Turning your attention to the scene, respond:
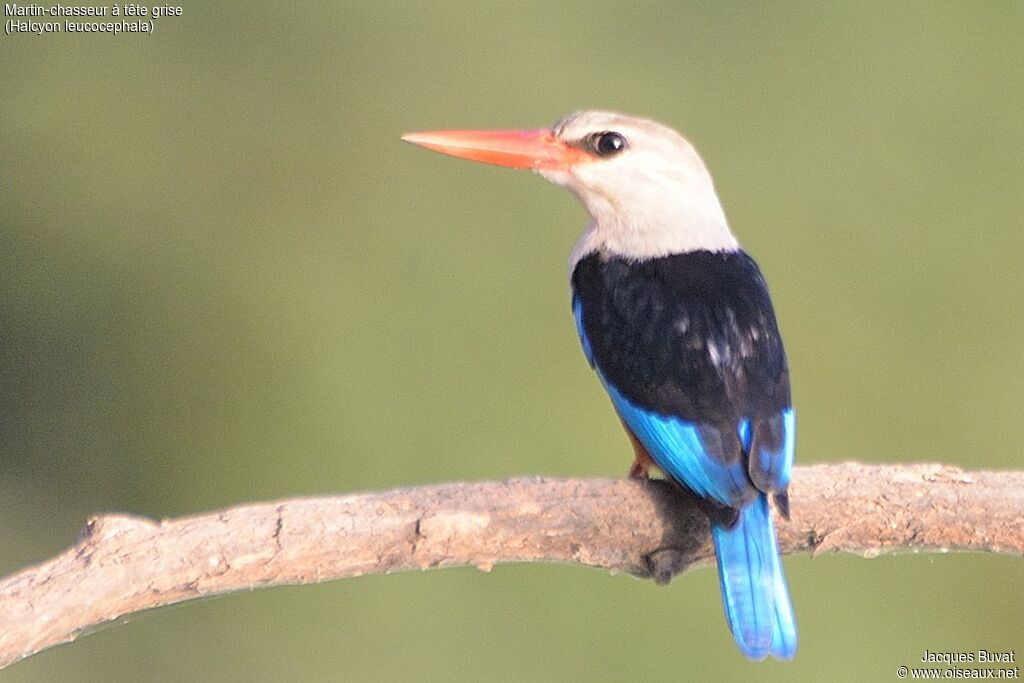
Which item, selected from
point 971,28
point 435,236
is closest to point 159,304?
point 435,236

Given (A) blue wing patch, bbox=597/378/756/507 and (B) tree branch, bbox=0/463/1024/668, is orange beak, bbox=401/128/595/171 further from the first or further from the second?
(B) tree branch, bbox=0/463/1024/668

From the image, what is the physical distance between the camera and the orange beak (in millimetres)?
3086

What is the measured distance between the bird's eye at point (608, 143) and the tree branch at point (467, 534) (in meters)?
0.78

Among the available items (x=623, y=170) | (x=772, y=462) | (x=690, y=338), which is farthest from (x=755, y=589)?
(x=623, y=170)

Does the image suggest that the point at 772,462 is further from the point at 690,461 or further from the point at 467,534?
the point at 467,534

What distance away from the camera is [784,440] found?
2.51 m

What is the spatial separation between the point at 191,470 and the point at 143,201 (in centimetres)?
101

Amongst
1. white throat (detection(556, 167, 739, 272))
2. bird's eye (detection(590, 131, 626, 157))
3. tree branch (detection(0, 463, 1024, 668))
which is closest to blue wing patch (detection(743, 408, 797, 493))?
tree branch (detection(0, 463, 1024, 668))

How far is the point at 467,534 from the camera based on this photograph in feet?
7.91

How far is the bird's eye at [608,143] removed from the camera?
3043mm

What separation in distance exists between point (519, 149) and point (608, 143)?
19cm

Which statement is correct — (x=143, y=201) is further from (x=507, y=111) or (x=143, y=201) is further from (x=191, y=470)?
(x=507, y=111)

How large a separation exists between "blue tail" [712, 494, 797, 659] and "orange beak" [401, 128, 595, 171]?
0.95m

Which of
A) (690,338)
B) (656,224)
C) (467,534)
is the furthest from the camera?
(656,224)
